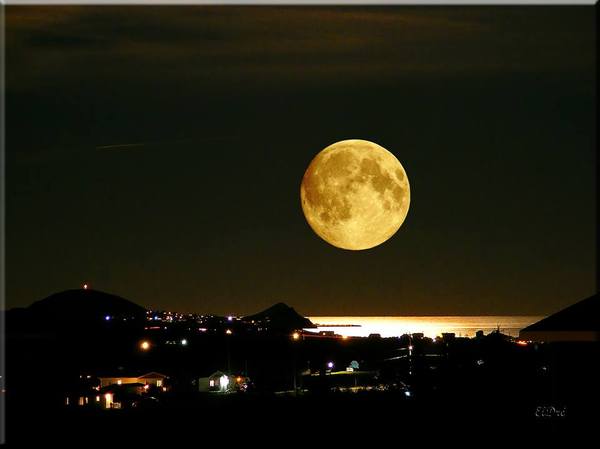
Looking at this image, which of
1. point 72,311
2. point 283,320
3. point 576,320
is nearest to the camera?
point 576,320

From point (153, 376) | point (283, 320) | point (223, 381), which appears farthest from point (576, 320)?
point (283, 320)

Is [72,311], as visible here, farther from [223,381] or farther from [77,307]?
[223,381]

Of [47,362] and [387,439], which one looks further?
[47,362]

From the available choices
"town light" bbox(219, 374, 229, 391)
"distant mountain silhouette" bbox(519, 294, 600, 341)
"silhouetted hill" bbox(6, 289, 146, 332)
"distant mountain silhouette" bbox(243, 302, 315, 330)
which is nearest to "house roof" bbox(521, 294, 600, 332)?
"distant mountain silhouette" bbox(519, 294, 600, 341)

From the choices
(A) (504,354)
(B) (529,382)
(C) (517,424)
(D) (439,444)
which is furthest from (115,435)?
(A) (504,354)

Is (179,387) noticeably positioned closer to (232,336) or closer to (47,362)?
(47,362)

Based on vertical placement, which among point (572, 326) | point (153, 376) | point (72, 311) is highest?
point (72, 311)
